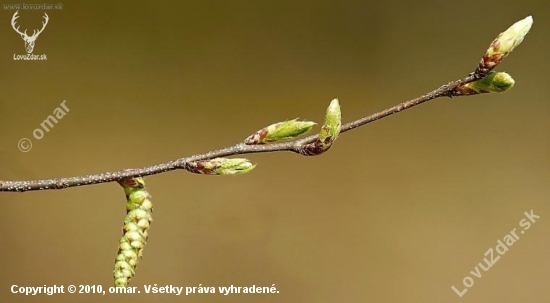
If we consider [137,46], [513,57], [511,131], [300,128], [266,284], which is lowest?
[300,128]

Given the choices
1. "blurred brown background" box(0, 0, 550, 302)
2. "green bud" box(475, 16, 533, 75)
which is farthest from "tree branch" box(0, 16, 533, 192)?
"blurred brown background" box(0, 0, 550, 302)

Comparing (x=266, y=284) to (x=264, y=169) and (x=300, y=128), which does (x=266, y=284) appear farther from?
(x=300, y=128)

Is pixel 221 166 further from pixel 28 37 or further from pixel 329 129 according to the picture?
pixel 28 37

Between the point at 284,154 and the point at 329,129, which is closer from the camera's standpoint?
the point at 329,129

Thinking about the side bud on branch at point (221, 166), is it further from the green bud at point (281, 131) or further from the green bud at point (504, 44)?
the green bud at point (504, 44)

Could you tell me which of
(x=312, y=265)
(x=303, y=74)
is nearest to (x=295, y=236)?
(x=312, y=265)

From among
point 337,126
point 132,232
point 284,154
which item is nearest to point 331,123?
point 337,126
